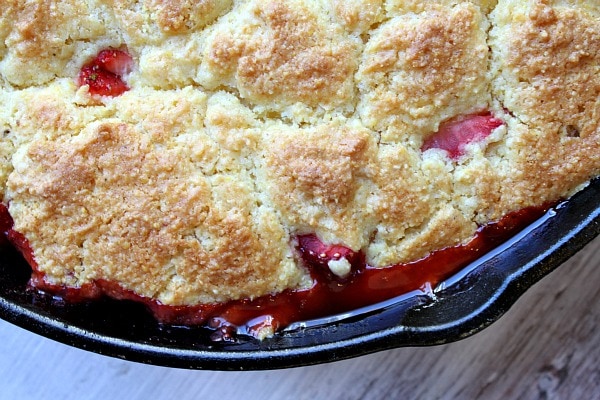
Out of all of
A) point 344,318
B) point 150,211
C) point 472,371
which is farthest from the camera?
point 472,371

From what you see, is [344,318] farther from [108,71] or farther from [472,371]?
[108,71]

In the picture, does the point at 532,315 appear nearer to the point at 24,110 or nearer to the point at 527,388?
the point at 527,388

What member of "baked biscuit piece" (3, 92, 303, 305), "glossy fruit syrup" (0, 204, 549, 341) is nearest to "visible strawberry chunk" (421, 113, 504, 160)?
"glossy fruit syrup" (0, 204, 549, 341)

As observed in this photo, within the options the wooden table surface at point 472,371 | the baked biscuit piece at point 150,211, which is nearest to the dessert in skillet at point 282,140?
the baked biscuit piece at point 150,211

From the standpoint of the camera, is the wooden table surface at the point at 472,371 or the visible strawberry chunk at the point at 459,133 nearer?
the visible strawberry chunk at the point at 459,133

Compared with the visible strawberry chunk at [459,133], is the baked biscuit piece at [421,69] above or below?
above

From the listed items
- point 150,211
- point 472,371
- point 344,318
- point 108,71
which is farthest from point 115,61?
point 472,371

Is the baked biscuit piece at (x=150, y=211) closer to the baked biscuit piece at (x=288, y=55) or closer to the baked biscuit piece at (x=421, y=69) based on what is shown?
the baked biscuit piece at (x=288, y=55)
